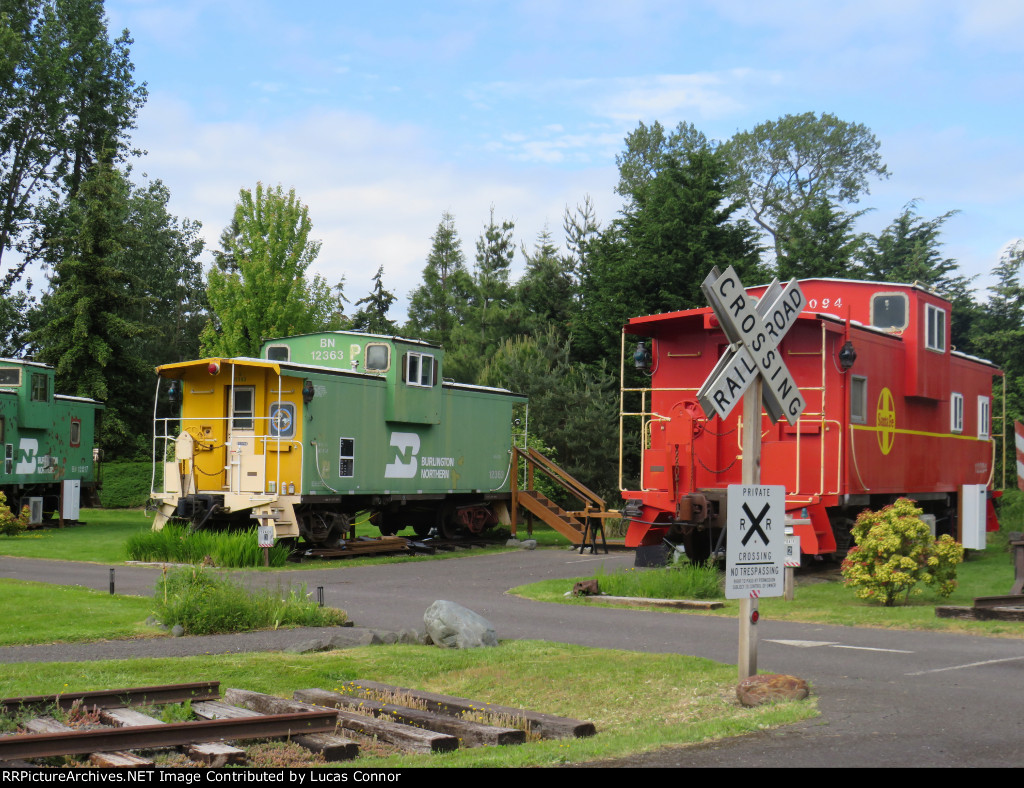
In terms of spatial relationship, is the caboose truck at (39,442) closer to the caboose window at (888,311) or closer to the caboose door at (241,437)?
the caboose door at (241,437)

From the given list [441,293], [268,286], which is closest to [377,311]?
[441,293]

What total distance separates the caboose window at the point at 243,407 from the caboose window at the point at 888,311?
471 inches

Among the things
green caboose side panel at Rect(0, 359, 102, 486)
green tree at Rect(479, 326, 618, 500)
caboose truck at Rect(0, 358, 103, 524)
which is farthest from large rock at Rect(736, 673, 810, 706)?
green caboose side panel at Rect(0, 359, 102, 486)

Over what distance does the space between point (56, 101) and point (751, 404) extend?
47142mm

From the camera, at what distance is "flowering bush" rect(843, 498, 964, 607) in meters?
13.9

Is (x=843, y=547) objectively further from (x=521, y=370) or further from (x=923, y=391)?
(x=521, y=370)

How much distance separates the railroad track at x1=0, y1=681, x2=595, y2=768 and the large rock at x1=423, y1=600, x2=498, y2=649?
7.61ft

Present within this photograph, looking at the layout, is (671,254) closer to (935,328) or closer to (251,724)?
(935,328)

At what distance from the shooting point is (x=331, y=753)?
22.2ft

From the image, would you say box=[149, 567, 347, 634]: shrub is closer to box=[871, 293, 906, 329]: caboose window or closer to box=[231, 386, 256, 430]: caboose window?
box=[231, 386, 256, 430]: caboose window

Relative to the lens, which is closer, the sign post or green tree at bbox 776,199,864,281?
the sign post

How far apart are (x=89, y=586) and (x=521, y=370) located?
1708 centimetres

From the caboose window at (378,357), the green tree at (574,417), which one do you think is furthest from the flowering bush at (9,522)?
the green tree at (574,417)

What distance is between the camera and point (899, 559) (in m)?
13.9
